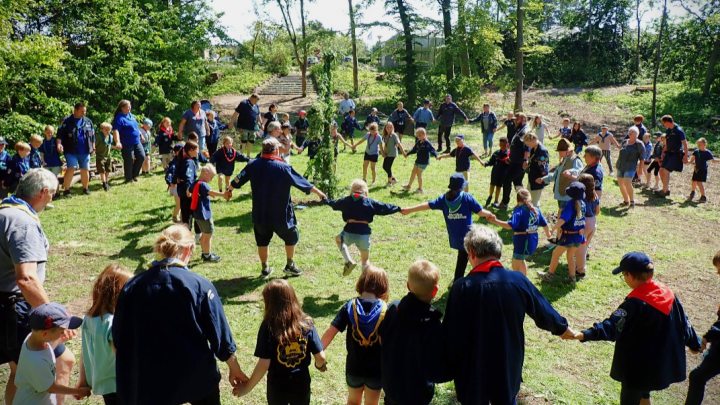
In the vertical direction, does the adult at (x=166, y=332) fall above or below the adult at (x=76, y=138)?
below

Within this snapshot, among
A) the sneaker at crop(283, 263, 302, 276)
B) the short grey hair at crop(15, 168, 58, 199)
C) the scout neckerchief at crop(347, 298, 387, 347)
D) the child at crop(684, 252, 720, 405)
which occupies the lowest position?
the sneaker at crop(283, 263, 302, 276)

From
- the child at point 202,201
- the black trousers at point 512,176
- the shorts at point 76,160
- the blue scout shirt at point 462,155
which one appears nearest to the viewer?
the child at point 202,201

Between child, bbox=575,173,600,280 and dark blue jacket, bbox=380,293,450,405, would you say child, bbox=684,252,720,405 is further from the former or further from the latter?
child, bbox=575,173,600,280

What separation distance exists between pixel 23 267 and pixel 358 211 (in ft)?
13.2

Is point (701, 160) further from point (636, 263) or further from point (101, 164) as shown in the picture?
point (101, 164)

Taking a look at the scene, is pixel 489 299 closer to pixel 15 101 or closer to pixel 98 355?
pixel 98 355

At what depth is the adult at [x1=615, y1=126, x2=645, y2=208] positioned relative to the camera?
12.2m

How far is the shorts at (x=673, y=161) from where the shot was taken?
1314 cm

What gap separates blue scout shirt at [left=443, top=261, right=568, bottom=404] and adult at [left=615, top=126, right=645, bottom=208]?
10254 mm

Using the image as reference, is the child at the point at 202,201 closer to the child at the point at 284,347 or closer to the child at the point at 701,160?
the child at the point at 284,347

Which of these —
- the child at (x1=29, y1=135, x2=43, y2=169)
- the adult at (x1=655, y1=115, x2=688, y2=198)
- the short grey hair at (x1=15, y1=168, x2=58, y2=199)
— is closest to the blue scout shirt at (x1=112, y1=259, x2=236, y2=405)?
the short grey hair at (x1=15, y1=168, x2=58, y2=199)

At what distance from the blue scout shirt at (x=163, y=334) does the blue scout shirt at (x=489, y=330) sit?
5.35 ft

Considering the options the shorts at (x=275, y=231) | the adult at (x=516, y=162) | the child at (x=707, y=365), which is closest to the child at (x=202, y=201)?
the shorts at (x=275, y=231)

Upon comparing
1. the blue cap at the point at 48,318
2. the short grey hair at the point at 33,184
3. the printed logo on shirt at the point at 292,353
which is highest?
the short grey hair at the point at 33,184
